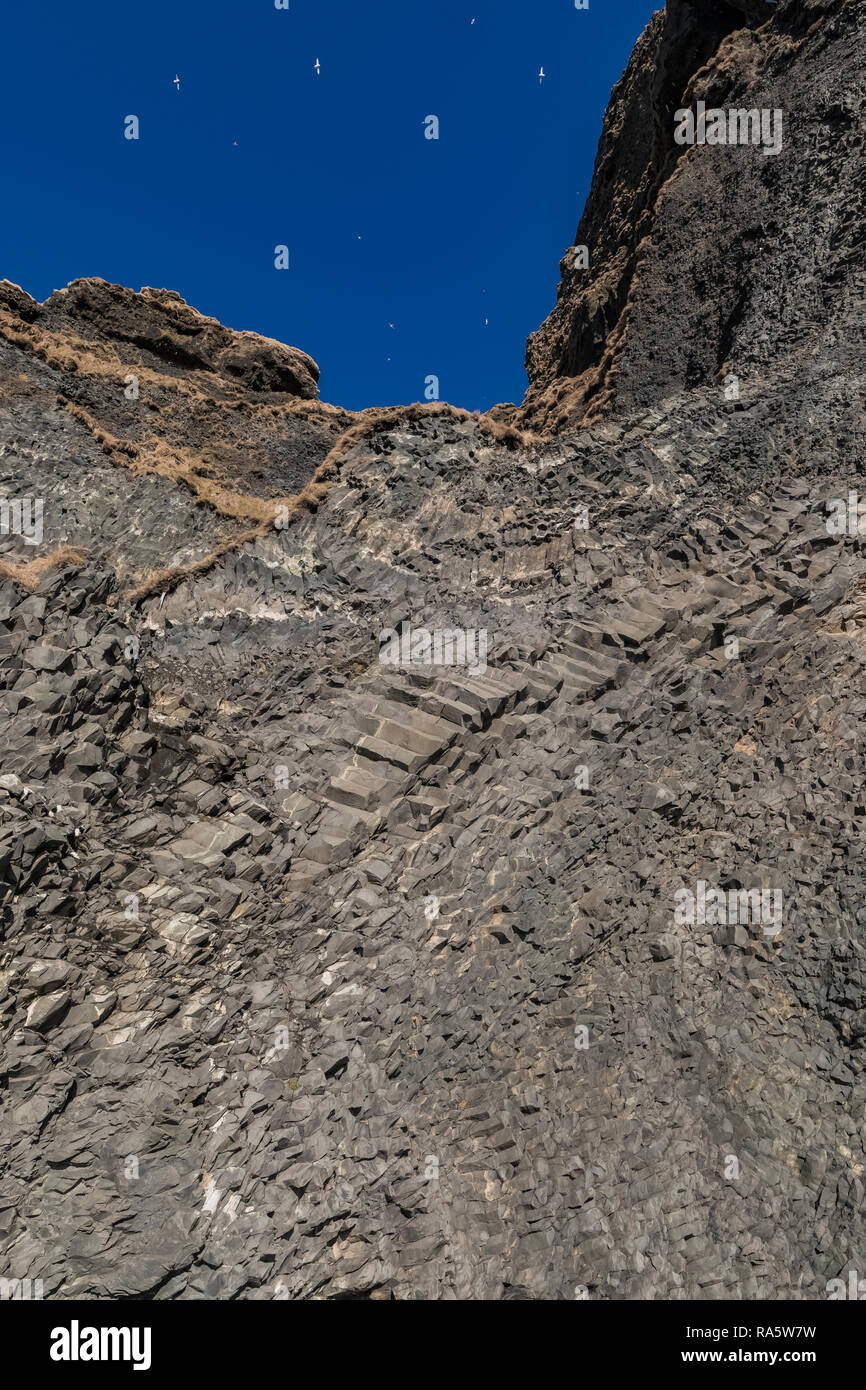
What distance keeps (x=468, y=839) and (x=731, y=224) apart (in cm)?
2024

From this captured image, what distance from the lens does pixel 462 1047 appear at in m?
10.9

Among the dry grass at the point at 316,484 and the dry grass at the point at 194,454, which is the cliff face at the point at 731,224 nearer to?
the dry grass at the point at 316,484

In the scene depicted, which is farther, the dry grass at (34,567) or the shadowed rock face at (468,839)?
the dry grass at (34,567)

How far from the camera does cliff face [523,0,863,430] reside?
19625 mm

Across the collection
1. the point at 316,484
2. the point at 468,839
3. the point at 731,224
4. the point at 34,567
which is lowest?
the point at 468,839

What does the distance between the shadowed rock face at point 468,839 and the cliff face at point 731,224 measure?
0.18 m

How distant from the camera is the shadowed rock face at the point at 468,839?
937 cm

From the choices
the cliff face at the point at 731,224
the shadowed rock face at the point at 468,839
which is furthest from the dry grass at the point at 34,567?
the cliff face at the point at 731,224

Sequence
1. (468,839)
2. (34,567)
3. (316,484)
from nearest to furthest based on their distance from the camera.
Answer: (468,839), (34,567), (316,484)

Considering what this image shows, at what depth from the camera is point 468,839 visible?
13141 millimetres

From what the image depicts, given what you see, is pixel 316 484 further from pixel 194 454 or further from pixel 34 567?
pixel 34 567

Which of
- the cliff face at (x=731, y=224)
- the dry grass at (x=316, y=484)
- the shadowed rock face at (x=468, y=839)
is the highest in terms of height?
the cliff face at (x=731, y=224)

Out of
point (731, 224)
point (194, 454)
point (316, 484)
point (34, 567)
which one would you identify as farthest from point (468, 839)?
point (731, 224)

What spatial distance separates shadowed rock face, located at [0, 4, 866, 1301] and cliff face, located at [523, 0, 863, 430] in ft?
0.60
